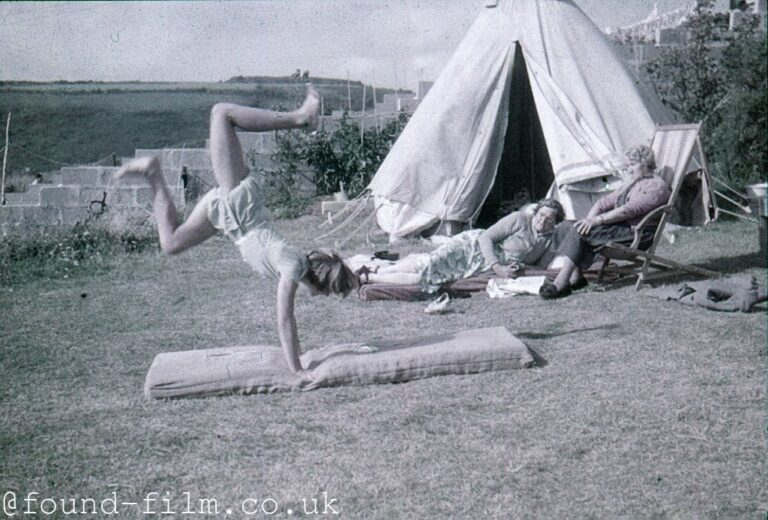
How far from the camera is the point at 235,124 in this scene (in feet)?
13.2

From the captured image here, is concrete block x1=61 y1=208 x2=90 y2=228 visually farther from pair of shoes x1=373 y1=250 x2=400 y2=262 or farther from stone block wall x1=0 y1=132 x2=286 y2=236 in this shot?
pair of shoes x1=373 y1=250 x2=400 y2=262

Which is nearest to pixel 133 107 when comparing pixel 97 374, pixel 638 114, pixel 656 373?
pixel 638 114

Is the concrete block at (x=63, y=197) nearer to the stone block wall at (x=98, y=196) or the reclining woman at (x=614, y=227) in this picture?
the stone block wall at (x=98, y=196)

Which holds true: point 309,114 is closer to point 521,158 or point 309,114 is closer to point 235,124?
point 235,124

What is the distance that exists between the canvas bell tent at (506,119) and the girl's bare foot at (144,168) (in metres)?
4.24

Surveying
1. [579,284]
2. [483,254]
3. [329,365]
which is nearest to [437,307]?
[483,254]

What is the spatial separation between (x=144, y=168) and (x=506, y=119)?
5235 millimetres

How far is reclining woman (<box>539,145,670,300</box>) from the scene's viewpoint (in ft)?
20.5

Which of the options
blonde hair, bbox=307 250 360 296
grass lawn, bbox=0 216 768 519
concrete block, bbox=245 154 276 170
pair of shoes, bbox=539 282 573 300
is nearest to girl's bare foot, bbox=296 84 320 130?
blonde hair, bbox=307 250 360 296

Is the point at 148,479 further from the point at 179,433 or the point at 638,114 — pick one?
the point at 638,114

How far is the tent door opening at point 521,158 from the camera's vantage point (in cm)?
995

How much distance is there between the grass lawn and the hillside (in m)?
8.25

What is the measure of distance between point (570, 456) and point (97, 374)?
9.32 feet

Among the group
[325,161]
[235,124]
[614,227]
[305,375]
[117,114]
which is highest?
[235,124]
